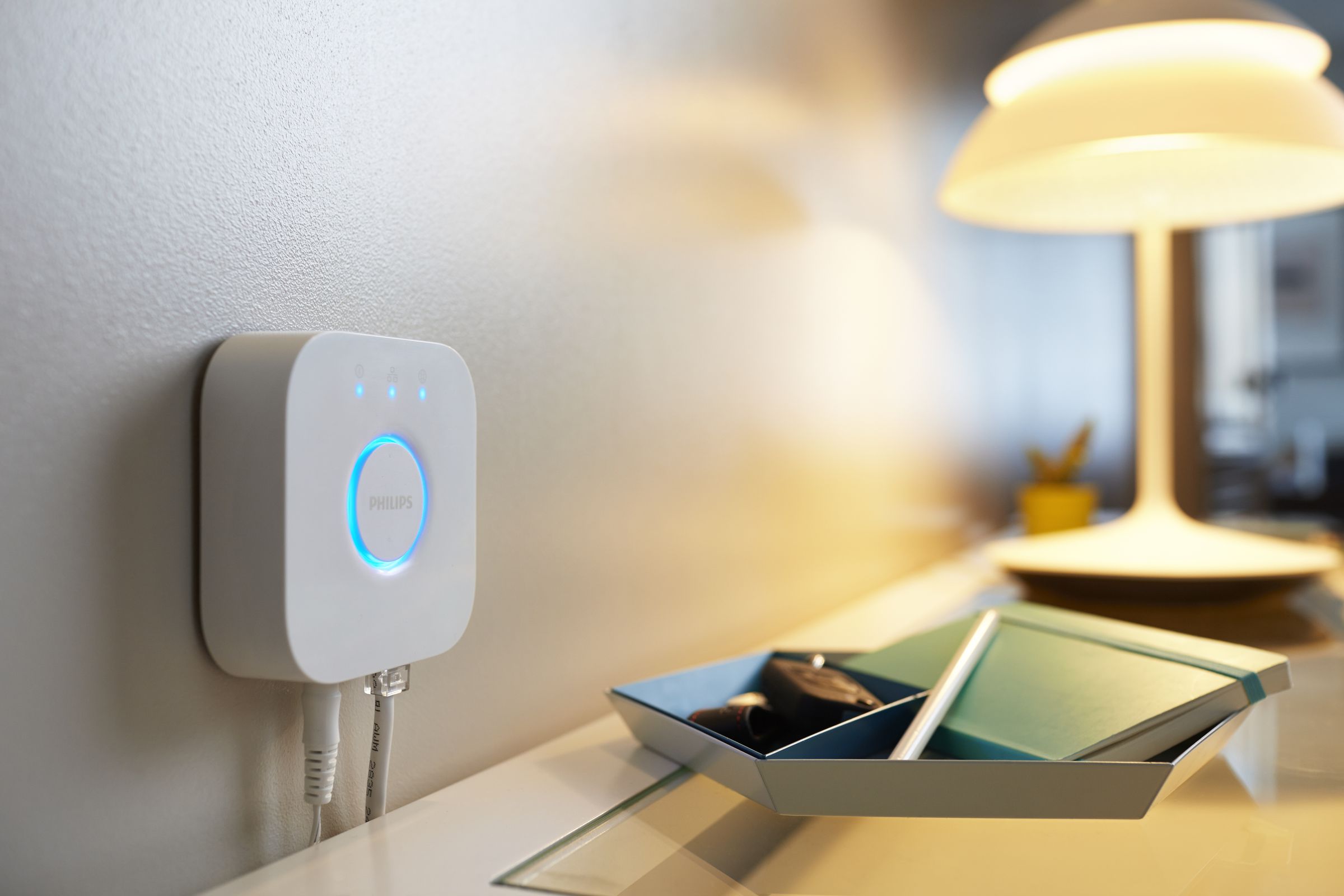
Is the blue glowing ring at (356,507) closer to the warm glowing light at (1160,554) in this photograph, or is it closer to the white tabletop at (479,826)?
the white tabletop at (479,826)

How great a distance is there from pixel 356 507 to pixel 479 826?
154mm

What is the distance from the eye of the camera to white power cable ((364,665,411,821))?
16.0 inches

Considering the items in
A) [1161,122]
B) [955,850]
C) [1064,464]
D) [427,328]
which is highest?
[1161,122]

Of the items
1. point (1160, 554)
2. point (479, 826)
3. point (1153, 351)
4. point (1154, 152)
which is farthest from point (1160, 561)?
point (479, 826)

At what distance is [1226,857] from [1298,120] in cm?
68

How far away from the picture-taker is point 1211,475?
274cm

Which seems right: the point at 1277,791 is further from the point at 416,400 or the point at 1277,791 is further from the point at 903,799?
the point at 416,400

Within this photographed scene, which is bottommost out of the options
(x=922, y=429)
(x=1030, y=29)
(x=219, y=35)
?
(x=922, y=429)

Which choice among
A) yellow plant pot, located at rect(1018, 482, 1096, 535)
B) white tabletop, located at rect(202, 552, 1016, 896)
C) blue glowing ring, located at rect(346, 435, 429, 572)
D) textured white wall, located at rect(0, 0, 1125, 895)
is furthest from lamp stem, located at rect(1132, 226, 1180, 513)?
blue glowing ring, located at rect(346, 435, 429, 572)

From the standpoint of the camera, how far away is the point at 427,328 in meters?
0.46

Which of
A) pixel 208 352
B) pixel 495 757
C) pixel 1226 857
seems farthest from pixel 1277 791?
pixel 208 352

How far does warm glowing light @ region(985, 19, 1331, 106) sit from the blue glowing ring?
2.52ft

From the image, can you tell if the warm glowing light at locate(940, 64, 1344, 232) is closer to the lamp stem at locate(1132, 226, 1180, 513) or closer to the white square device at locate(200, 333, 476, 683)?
the lamp stem at locate(1132, 226, 1180, 513)

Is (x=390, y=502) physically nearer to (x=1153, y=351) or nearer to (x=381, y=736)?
(x=381, y=736)
